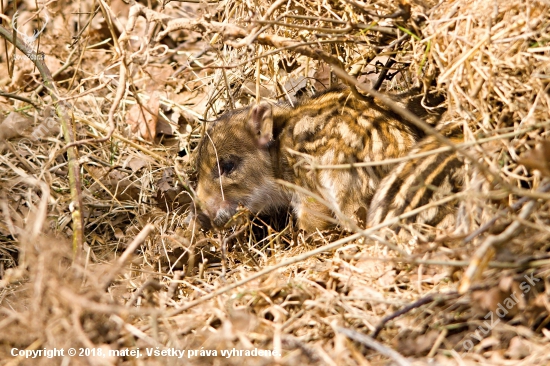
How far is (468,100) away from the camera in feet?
13.8

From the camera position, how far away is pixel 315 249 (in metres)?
4.57

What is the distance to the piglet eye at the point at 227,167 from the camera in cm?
571

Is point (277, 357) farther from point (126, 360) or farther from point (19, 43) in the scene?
point (19, 43)

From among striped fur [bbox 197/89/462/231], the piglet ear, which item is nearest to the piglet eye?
striped fur [bbox 197/89/462/231]

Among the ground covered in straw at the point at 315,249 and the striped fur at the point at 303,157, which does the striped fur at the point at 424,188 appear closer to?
the striped fur at the point at 303,157

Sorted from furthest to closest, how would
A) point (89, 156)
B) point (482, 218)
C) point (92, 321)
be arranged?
point (89, 156) → point (482, 218) → point (92, 321)

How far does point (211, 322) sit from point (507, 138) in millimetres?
2064

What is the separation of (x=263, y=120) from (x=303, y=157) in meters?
0.54

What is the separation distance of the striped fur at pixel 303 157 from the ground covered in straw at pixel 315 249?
242 millimetres

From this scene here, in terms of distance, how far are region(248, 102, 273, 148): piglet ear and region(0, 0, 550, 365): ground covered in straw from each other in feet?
1.85

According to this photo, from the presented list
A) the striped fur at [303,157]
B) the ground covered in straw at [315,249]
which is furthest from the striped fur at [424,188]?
the ground covered in straw at [315,249]

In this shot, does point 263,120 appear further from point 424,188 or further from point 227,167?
point 424,188

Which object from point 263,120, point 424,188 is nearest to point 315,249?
point 424,188

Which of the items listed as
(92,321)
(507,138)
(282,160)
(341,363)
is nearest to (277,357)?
(341,363)
